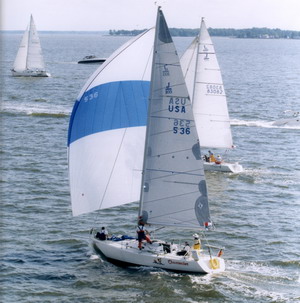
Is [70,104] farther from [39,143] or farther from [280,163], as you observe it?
[280,163]

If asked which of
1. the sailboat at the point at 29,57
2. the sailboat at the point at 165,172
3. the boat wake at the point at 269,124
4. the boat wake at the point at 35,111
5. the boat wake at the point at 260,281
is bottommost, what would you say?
the boat wake at the point at 260,281

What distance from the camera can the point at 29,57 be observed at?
4313 inches

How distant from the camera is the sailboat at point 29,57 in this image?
108625 mm

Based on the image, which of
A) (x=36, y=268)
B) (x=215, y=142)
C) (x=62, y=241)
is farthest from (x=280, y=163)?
(x=36, y=268)

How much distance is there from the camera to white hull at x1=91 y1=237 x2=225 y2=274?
102 ft

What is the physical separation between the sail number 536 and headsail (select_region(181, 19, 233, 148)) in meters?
20.1

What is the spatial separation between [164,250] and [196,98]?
21246 millimetres

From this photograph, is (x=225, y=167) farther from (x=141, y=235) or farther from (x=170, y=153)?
(x=170, y=153)

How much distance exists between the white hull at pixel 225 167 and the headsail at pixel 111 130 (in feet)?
61.8

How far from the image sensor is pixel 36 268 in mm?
32406

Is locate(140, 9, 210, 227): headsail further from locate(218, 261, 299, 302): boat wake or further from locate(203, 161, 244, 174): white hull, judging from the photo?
locate(203, 161, 244, 174): white hull

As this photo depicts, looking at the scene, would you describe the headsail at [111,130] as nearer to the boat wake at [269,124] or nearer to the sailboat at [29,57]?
the boat wake at [269,124]

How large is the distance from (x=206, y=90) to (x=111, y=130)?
2023 centimetres

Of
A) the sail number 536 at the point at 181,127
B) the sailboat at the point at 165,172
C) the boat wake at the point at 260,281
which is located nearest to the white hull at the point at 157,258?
the sailboat at the point at 165,172
